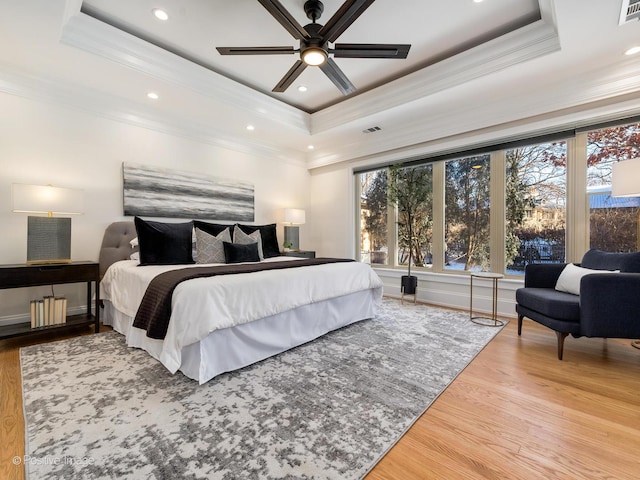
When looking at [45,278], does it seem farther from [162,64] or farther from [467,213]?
[467,213]

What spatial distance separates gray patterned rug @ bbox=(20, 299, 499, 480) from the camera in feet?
4.23

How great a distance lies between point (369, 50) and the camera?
7.63 feet

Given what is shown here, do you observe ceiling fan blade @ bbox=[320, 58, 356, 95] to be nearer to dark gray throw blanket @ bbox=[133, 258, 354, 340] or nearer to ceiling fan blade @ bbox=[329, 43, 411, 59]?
ceiling fan blade @ bbox=[329, 43, 411, 59]

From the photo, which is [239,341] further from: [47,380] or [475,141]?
[475,141]

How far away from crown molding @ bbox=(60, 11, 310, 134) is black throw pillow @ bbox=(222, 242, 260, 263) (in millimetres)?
1804

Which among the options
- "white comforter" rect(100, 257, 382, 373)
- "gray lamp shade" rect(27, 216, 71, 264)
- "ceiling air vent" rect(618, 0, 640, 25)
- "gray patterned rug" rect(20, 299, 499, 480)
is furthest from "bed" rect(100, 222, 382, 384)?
"ceiling air vent" rect(618, 0, 640, 25)

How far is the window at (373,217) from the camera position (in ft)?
16.9

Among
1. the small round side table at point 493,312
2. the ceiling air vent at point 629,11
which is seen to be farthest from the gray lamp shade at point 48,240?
Result: the ceiling air vent at point 629,11

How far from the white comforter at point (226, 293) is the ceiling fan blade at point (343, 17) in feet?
6.28

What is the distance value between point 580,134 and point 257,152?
4.40m

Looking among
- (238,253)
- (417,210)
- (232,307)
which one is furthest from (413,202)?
(232,307)

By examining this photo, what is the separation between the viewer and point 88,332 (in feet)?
10.1

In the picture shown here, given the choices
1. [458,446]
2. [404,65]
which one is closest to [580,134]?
[404,65]

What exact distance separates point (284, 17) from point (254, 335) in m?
2.31
